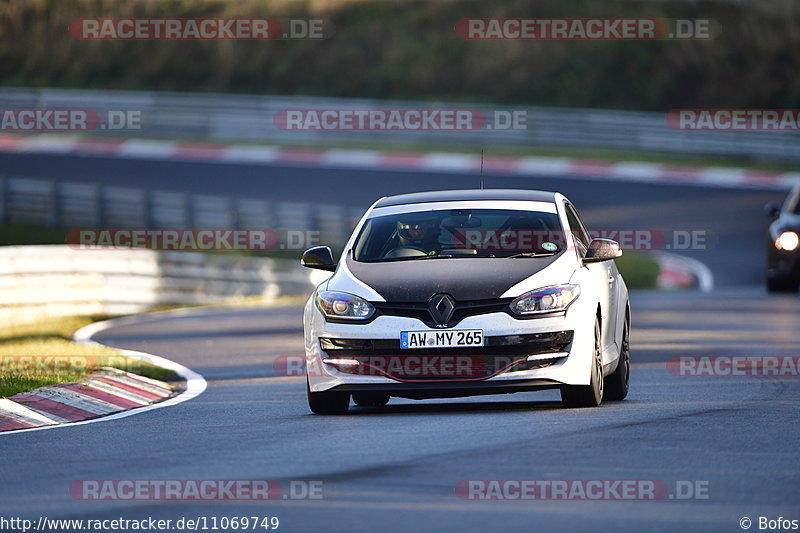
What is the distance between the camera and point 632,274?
31.6m

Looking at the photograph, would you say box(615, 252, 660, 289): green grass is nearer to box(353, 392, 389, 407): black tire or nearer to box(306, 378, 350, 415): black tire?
box(353, 392, 389, 407): black tire

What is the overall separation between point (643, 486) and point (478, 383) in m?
2.97

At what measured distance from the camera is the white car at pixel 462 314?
10797mm

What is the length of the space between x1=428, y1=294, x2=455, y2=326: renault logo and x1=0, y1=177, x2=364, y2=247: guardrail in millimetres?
21263

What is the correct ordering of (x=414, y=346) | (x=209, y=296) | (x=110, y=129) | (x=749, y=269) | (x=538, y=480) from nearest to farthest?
(x=538, y=480)
(x=414, y=346)
(x=209, y=296)
(x=749, y=269)
(x=110, y=129)

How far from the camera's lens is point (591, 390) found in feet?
36.9

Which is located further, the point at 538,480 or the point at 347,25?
the point at 347,25

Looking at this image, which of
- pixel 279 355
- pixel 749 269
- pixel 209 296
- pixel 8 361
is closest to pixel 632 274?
pixel 749 269

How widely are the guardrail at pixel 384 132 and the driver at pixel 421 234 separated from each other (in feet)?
107

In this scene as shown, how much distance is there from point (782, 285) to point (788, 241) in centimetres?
157

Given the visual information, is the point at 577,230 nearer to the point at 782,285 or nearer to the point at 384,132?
the point at 782,285

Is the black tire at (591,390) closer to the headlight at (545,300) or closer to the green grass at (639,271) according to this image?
the headlight at (545,300)

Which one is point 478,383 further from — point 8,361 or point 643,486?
point 8,361

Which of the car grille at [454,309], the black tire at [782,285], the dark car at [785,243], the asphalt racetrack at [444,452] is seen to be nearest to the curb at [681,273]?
the black tire at [782,285]
